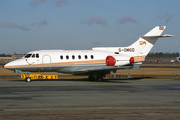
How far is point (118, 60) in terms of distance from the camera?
105 ft

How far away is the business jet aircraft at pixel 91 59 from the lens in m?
30.3

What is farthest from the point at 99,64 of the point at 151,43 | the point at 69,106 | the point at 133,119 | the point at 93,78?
the point at 133,119

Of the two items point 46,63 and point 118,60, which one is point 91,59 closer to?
point 118,60

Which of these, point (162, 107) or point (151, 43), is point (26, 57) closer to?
point (151, 43)

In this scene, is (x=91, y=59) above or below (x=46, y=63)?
above

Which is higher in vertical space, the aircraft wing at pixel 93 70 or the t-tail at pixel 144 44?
the t-tail at pixel 144 44

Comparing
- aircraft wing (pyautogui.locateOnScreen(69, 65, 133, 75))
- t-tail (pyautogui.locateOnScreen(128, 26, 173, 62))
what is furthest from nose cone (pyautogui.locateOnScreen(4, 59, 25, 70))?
t-tail (pyautogui.locateOnScreen(128, 26, 173, 62))

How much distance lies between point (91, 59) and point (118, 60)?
3.21m

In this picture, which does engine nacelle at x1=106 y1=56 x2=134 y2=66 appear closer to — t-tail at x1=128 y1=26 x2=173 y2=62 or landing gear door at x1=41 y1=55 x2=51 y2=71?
t-tail at x1=128 y1=26 x2=173 y2=62

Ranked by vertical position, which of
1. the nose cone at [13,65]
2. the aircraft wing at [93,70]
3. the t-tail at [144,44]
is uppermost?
the t-tail at [144,44]

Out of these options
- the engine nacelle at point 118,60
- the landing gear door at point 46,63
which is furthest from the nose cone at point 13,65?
the engine nacelle at point 118,60

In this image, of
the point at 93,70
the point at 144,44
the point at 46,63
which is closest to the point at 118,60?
the point at 93,70

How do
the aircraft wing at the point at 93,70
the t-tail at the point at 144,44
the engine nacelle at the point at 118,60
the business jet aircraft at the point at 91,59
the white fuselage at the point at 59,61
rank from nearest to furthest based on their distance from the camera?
1. the aircraft wing at the point at 93,70
2. the white fuselage at the point at 59,61
3. the business jet aircraft at the point at 91,59
4. the engine nacelle at the point at 118,60
5. the t-tail at the point at 144,44

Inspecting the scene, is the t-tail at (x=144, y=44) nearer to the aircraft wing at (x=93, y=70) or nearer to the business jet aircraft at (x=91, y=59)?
the business jet aircraft at (x=91, y=59)
